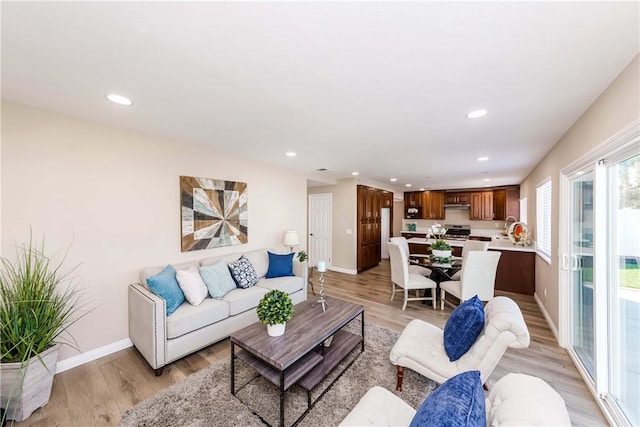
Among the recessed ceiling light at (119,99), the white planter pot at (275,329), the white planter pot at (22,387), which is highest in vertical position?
the recessed ceiling light at (119,99)

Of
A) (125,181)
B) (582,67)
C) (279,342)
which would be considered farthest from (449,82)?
(125,181)

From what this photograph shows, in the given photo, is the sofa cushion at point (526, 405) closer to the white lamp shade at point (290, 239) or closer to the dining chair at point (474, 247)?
the dining chair at point (474, 247)

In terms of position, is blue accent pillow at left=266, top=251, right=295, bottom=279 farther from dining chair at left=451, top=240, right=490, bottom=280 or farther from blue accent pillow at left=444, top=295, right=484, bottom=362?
dining chair at left=451, top=240, right=490, bottom=280

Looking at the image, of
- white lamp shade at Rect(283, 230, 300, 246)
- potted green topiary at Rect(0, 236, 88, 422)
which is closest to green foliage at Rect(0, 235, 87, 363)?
potted green topiary at Rect(0, 236, 88, 422)

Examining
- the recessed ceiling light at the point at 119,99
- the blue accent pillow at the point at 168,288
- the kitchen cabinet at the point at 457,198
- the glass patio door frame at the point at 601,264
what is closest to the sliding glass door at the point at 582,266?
the glass patio door frame at the point at 601,264

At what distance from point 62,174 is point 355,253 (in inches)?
198

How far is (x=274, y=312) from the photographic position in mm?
1896

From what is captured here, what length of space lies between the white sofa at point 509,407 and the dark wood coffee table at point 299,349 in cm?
58

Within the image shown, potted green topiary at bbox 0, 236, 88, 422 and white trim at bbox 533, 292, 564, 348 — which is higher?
potted green topiary at bbox 0, 236, 88, 422

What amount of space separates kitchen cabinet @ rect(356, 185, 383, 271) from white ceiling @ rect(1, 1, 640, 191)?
11.0 ft

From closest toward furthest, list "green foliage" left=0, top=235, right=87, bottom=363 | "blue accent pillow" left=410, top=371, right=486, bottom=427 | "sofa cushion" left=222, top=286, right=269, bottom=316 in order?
1. "blue accent pillow" left=410, top=371, right=486, bottom=427
2. "green foliage" left=0, top=235, right=87, bottom=363
3. "sofa cushion" left=222, top=286, right=269, bottom=316

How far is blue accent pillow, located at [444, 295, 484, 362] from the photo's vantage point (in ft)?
5.60

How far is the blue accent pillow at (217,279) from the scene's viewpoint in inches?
111

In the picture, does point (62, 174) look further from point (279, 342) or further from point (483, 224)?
point (483, 224)
